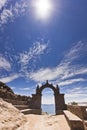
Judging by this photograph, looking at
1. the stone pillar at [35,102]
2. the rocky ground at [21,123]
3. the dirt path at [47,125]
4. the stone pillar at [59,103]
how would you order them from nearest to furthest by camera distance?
the rocky ground at [21,123] < the dirt path at [47,125] < the stone pillar at [59,103] < the stone pillar at [35,102]

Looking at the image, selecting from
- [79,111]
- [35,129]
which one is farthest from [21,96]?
[35,129]

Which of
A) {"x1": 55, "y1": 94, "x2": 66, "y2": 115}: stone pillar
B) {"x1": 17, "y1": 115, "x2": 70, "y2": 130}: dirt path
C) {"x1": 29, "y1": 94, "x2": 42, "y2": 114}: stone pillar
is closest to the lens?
{"x1": 17, "y1": 115, "x2": 70, "y2": 130}: dirt path

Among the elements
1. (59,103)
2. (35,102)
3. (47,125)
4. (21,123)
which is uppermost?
(35,102)

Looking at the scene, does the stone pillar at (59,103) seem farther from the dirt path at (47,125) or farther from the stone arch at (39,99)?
the dirt path at (47,125)

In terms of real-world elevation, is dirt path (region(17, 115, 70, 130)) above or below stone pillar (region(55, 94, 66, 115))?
below

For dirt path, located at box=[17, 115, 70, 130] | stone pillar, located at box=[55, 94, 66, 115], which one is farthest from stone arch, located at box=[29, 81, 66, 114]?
dirt path, located at box=[17, 115, 70, 130]

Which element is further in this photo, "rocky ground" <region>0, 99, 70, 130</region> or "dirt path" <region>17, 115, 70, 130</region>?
"dirt path" <region>17, 115, 70, 130</region>

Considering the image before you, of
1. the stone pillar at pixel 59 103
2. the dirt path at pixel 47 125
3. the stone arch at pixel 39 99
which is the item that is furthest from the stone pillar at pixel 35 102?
the dirt path at pixel 47 125

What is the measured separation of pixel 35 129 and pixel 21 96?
75.9ft

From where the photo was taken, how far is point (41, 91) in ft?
100

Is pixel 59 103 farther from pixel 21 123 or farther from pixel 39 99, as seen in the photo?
pixel 21 123

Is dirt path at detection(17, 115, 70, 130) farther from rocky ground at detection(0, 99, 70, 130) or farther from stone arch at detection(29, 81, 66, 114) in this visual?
stone arch at detection(29, 81, 66, 114)

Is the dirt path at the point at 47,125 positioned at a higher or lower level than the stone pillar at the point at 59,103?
lower

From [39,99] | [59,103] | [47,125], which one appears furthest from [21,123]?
[59,103]
